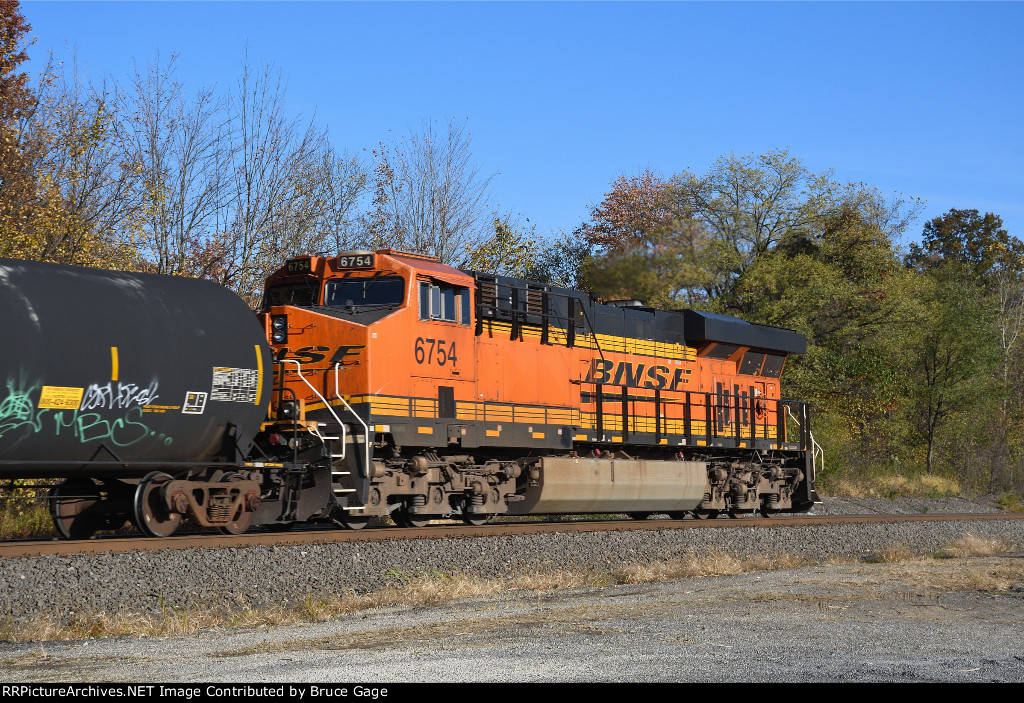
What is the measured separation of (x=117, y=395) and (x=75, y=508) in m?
2.52

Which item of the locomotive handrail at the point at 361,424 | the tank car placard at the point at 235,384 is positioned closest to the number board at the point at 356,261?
the locomotive handrail at the point at 361,424

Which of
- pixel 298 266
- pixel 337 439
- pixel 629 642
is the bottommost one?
pixel 629 642

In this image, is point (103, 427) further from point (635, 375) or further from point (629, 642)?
point (635, 375)

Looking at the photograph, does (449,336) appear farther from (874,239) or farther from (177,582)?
(874,239)

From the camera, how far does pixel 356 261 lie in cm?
1512

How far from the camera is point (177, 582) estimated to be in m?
10.4

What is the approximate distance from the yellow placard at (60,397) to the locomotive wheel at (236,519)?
251 centimetres

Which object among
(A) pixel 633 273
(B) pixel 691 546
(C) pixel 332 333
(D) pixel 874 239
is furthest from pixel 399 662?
(D) pixel 874 239

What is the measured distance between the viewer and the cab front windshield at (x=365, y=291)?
14.8 m

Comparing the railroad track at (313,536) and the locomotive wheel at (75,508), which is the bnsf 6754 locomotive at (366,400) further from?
the railroad track at (313,536)

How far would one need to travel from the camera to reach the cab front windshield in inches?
584

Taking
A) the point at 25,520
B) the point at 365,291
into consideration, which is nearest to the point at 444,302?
the point at 365,291

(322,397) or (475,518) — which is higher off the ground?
(322,397)

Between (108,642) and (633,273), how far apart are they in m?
26.8
